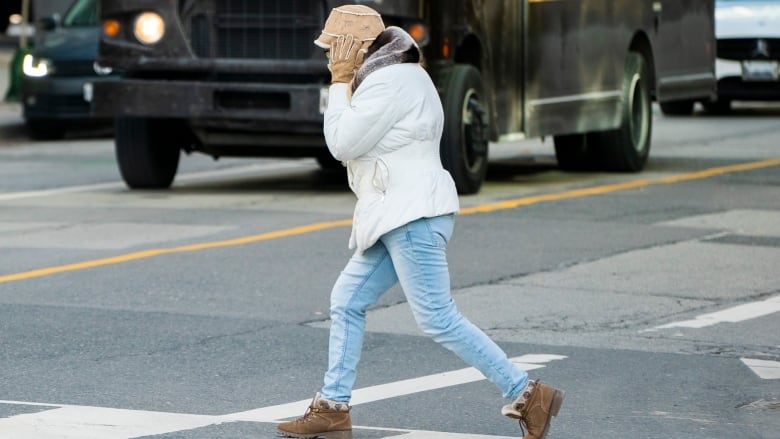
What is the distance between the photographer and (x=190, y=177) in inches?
662

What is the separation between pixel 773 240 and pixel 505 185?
13.1 feet

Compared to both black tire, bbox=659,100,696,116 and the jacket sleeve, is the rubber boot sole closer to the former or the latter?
the jacket sleeve

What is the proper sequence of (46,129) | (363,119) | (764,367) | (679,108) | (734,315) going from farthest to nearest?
(679,108) → (46,129) → (734,315) → (764,367) → (363,119)

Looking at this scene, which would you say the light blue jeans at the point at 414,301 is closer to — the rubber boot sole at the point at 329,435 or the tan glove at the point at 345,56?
the rubber boot sole at the point at 329,435

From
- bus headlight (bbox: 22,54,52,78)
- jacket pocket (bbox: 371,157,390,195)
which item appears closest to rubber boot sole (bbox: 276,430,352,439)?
jacket pocket (bbox: 371,157,390,195)

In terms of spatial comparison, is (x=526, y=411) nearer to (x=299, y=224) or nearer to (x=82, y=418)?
(x=82, y=418)

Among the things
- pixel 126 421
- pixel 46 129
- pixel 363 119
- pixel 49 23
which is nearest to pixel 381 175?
pixel 363 119

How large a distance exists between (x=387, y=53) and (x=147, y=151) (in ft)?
30.0

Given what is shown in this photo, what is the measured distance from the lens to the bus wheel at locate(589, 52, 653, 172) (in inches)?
661

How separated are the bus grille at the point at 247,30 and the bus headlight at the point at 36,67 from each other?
7.86 m

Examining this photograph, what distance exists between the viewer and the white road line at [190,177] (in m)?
15.2

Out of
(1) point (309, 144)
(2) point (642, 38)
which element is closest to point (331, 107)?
(1) point (309, 144)

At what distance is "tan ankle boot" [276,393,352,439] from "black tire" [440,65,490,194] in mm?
7746

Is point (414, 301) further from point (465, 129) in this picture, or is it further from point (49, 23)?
point (49, 23)
